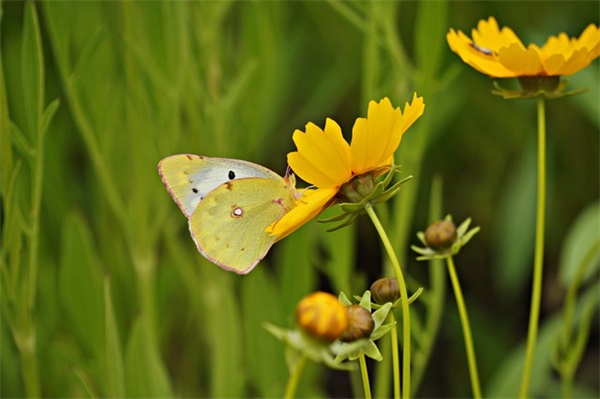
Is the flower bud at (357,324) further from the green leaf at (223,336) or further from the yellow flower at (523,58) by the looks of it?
the green leaf at (223,336)

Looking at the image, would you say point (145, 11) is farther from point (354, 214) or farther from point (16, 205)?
point (354, 214)

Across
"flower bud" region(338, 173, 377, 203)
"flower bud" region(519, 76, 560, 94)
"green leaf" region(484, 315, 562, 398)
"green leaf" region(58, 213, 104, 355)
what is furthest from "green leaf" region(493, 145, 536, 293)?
"flower bud" region(338, 173, 377, 203)

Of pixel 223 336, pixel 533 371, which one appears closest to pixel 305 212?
pixel 223 336

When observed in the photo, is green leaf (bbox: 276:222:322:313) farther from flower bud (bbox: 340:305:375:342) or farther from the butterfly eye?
flower bud (bbox: 340:305:375:342)

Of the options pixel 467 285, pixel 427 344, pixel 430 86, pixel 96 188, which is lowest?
pixel 467 285

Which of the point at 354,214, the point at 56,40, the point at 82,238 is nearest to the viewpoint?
the point at 354,214

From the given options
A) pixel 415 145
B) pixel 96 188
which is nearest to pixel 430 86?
pixel 415 145

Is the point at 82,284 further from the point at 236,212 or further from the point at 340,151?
the point at 340,151
